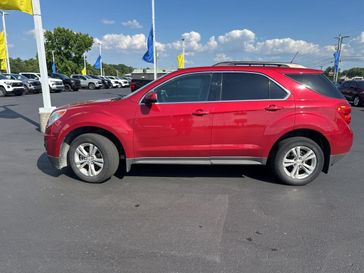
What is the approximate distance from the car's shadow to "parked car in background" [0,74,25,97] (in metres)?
18.3

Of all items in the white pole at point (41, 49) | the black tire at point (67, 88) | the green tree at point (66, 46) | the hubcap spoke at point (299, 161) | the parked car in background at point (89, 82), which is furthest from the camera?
the green tree at point (66, 46)

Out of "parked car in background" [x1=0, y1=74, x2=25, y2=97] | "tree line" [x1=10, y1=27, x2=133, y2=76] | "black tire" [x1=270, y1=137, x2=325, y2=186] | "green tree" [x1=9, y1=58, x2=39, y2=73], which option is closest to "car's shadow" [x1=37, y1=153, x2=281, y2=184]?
"black tire" [x1=270, y1=137, x2=325, y2=186]

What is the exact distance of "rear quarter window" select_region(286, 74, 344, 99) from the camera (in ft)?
14.0

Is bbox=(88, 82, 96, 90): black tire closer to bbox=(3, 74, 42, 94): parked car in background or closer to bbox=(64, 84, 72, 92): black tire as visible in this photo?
bbox=(64, 84, 72, 92): black tire

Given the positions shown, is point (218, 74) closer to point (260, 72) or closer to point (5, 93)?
point (260, 72)

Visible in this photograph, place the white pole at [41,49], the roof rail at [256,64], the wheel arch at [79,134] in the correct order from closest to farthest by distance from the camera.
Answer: the wheel arch at [79,134] → the roof rail at [256,64] → the white pole at [41,49]

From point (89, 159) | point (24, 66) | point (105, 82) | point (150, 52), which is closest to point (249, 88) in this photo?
point (89, 159)

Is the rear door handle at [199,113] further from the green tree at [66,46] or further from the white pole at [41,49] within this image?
the green tree at [66,46]

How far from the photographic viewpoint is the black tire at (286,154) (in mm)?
4305

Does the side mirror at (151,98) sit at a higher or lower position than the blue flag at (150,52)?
lower

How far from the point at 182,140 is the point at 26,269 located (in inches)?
98.3

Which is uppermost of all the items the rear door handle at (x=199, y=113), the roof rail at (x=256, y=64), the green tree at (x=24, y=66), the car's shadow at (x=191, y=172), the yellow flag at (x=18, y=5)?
the green tree at (x=24, y=66)

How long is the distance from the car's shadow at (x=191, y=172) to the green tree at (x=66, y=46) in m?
62.4

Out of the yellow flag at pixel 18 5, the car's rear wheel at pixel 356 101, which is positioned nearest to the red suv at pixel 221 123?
the yellow flag at pixel 18 5
